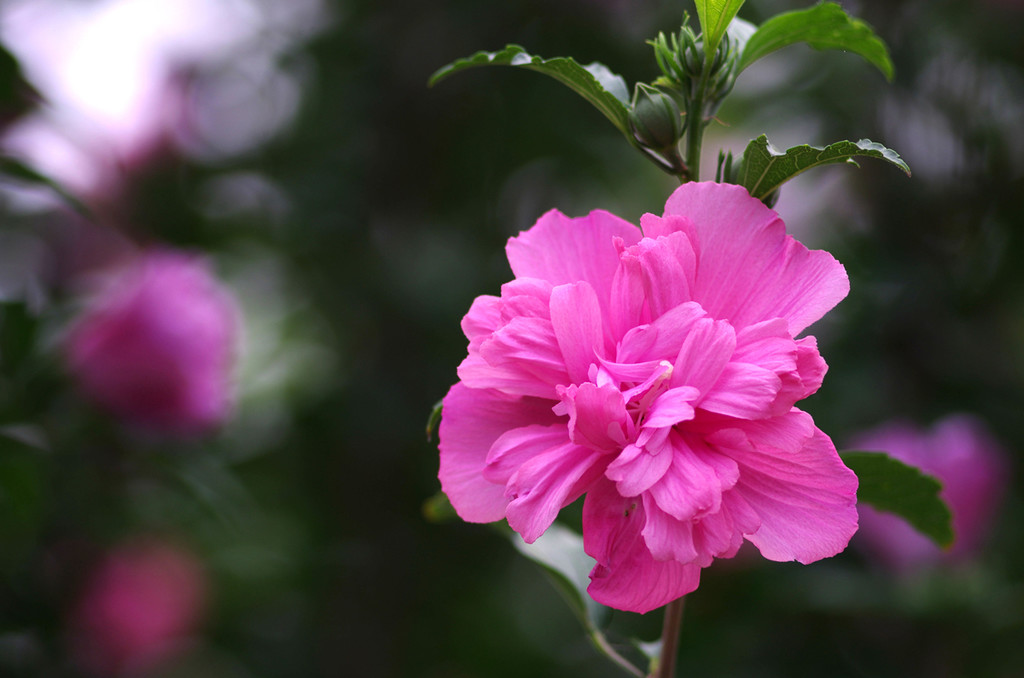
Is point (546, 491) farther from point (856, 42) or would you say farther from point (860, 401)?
point (860, 401)

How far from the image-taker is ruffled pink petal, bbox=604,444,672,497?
355 mm

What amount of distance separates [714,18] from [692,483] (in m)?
0.25

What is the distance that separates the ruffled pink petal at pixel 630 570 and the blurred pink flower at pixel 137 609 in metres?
0.91

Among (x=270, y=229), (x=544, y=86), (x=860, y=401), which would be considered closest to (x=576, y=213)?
(x=544, y=86)

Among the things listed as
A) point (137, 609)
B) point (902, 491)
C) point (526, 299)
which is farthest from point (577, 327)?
point (137, 609)

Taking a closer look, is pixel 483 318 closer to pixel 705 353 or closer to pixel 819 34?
pixel 705 353

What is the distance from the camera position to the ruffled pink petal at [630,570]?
0.38 m

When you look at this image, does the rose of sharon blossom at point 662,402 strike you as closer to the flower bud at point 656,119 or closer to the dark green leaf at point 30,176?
the flower bud at point 656,119

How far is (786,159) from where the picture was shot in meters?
0.39

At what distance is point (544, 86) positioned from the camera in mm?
1570

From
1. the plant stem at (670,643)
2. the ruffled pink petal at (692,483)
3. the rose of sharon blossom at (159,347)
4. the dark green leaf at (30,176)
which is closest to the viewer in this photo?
the ruffled pink petal at (692,483)

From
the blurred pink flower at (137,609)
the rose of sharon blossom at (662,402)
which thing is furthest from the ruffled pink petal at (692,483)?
the blurred pink flower at (137,609)

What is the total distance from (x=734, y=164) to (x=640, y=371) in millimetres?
136

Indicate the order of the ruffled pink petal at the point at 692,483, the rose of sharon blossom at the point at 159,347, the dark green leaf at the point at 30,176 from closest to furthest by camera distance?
the ruffled pink petal at the point at 692,483
the dark green leaf at the point at 30,176
the rose of sharon blossom at the point at 159,347
